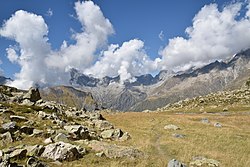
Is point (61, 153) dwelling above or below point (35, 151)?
below

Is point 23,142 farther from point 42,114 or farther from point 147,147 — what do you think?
point 42,114

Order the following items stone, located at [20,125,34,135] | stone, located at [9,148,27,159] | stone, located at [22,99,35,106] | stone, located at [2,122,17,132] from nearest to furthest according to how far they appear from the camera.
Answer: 1. stone, located at [9,148,27,159]
2. stone, located at [2,122,17,132]
3. stone, located at [20,125,34,135]
4. stone, located at [22,99,35,106]

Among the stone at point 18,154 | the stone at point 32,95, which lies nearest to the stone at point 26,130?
the stone at point 18,154

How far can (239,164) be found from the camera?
27562mm

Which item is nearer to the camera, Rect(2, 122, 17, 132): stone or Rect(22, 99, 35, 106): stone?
Rect(2, 122, 17, 132): stone

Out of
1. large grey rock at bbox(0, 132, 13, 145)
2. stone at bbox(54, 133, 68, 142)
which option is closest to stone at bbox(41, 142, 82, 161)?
large grey rock at bbox(0, 132, 13, 145)

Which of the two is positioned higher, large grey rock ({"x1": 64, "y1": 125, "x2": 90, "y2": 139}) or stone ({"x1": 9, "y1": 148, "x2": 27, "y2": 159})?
large grey rock ({"x1": 64, "y1": 125, "x2": 90, "y2": 139})

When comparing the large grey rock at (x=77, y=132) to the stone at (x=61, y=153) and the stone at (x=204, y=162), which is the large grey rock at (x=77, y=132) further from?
the stone at (x=204, y=162)

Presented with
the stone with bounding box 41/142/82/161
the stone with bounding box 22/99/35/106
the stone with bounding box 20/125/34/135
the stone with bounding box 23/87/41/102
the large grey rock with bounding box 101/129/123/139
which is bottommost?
the stone with bounding box 41/142/82/161

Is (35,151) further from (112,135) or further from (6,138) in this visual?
(112,135)

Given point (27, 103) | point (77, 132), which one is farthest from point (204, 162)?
point (27, 103)

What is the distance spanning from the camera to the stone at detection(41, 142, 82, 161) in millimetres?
23625

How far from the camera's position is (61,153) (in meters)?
24.0

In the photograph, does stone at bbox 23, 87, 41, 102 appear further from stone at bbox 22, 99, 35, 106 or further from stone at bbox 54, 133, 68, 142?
stone at bbox 54, 133, 68, 142
